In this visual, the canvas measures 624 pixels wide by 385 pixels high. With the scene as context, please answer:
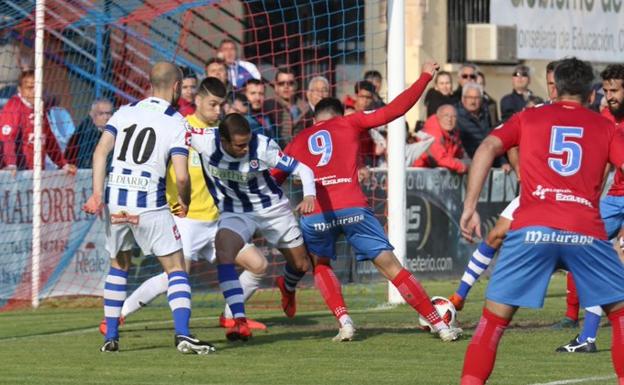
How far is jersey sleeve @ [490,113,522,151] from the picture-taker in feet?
27.4

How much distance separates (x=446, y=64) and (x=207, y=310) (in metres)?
11.0

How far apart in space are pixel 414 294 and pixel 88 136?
6053mm

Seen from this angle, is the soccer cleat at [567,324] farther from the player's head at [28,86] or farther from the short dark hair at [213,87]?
the player's head at [28,86]

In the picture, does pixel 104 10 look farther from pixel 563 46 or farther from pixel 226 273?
pixel 563 46

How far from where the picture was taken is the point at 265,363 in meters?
10.6

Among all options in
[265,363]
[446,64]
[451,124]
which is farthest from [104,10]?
[446,64]

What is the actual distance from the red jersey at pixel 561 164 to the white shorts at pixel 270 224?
4155 mm

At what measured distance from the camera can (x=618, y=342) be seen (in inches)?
328

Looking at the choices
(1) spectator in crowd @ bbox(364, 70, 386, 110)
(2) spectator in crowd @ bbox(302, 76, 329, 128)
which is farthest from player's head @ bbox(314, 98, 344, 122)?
(1) spectator in crowd @ bbox(364, 70, 386, 110)

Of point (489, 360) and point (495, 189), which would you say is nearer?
point (489, 360)

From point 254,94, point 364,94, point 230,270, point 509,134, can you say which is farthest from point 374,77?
point 509,134

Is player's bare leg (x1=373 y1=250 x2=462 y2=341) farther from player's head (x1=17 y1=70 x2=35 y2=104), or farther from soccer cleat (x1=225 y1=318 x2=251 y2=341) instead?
player's head (x1=17 y1=70 x2=35 y2=104)

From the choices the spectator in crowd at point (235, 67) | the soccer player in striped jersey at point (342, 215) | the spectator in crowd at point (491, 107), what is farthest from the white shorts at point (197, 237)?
the spectator in crowd at point (491, 107)

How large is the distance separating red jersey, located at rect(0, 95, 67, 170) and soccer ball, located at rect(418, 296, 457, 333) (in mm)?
5349
